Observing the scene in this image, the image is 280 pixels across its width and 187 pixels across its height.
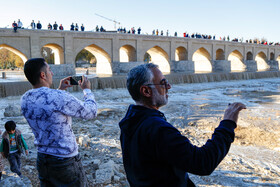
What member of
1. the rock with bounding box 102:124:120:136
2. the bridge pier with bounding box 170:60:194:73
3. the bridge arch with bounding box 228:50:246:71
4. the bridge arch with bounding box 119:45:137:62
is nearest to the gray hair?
the rock with bounding box 102:124:120:136

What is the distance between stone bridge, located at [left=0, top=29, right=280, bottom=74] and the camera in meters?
15.9

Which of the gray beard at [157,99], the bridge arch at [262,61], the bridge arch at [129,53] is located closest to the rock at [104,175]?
the gray beard at [157,99]

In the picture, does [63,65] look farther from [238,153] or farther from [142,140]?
[142,140]

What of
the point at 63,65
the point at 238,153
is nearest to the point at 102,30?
the point at 63,65

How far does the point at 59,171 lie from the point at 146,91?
894 millimetres

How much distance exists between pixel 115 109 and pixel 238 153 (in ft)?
19.1

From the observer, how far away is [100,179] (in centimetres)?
331

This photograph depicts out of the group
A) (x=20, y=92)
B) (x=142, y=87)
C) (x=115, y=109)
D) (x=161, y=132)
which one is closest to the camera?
(x=161, y=132)

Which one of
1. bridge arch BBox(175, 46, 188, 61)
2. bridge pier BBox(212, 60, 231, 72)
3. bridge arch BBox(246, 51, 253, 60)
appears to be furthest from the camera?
bridge arch BBox(246, 51, 253, 60)

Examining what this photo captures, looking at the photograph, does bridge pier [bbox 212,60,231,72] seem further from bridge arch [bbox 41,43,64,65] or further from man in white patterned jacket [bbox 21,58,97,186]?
man in white patterned jacket [bbox 21,58,97,186]

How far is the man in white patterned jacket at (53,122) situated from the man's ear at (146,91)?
568 mm

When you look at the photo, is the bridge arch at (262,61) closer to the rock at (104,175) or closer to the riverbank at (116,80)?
the riverbank at (116,80)

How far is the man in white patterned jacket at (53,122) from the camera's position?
1562 mm

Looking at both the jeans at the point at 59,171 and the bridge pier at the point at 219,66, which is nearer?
the jeans at the point at 59,171
